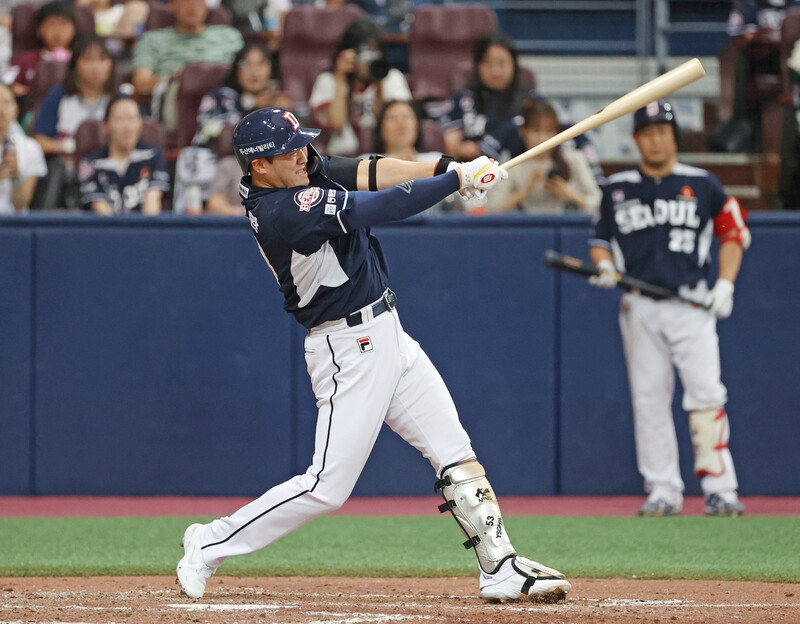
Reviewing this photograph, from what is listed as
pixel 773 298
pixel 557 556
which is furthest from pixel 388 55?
pixel 557 556

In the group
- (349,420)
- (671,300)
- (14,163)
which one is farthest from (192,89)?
(349,420)

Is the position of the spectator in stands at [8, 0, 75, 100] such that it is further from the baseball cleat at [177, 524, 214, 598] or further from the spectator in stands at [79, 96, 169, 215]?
the baseball cleat at [177, 524, 214, 598]

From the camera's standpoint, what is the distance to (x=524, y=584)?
156 inches

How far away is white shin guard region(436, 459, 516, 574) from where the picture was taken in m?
4.05

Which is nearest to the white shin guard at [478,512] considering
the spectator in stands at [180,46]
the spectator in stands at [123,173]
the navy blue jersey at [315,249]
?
the navy blue jersey at [315,249]

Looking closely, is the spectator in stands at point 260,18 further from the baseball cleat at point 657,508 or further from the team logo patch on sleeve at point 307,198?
the team logo patch on sleeve at point 307,198

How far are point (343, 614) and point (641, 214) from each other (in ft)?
10.6

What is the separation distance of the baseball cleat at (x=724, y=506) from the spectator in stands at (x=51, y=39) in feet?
19.5

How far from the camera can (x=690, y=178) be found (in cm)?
Answer: 623

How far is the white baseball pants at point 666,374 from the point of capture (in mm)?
6172

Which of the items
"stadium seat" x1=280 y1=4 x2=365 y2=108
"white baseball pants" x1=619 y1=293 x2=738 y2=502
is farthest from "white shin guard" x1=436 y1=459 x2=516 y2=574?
"stadium seat" x1=280 y1=4 x2=365 y2=108

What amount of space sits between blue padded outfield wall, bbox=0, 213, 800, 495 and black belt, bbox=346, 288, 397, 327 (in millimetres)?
2851

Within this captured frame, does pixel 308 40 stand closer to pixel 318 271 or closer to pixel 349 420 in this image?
pixel 318 271

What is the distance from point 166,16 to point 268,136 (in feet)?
20.7
